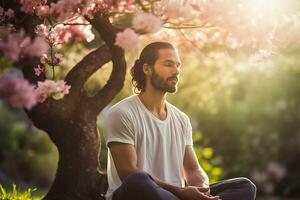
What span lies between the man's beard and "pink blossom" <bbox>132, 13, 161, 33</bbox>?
1022 mm

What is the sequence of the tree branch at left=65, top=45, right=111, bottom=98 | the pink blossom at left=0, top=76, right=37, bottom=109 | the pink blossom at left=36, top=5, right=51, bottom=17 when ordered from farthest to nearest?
the tree branch at left=65, top=45, right=111, bottom=98, the pink blossom at left=36, top=5, right=51, bottom=17, the pink blossom at left=0, top=76, right=37, bottom=109

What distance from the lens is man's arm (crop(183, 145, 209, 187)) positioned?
17.3 feet

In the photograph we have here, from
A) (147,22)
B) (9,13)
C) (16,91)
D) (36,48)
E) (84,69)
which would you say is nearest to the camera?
(16,91)


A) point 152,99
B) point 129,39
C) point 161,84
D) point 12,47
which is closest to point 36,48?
point 12,47

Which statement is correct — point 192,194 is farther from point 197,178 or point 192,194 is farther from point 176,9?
point 176,9

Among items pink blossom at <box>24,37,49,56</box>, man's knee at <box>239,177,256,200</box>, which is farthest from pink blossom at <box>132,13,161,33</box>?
man's knee at <box>239,177,256,200</box>

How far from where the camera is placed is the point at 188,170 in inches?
213

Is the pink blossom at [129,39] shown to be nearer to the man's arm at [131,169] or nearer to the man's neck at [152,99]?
the man's arm at [131,169]

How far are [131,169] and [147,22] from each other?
1.17 metres

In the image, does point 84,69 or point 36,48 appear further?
point 84,69

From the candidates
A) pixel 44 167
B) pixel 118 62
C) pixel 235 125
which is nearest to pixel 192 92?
pixel 235 125

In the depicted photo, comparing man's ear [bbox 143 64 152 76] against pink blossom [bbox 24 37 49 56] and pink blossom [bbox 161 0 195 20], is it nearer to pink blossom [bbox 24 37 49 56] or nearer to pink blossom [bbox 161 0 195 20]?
pink blossom [bbox 161 0 195 20]

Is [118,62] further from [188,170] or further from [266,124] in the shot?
[266,124]

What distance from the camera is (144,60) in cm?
524
